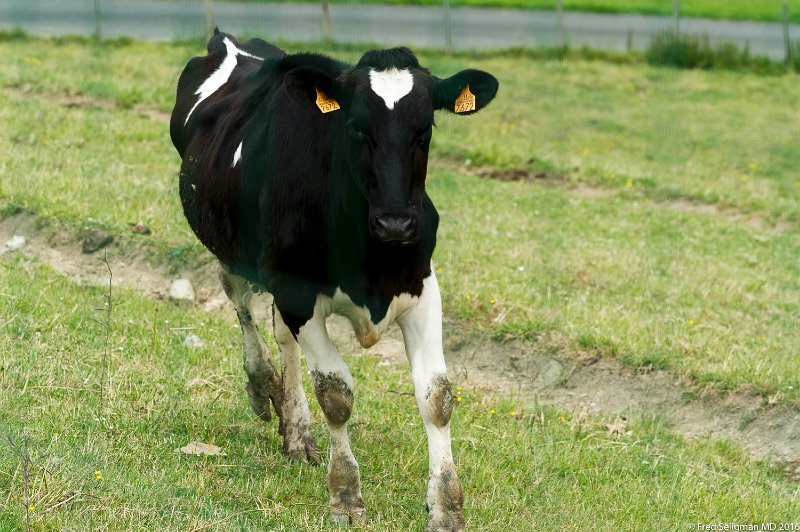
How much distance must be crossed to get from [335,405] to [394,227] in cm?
A: 117

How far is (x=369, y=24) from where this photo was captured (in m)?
25.1

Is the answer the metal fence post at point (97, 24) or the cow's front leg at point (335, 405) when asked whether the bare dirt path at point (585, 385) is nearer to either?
the cow's front leg at point (335, 405)

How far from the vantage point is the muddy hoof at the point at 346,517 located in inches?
223

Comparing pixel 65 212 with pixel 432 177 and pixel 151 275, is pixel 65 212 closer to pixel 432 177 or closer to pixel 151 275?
pixel 151 275

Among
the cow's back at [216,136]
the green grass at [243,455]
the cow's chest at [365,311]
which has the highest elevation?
the cow's back at [216,136]

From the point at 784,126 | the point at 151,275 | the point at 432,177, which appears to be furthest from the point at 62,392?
the point at 784,126

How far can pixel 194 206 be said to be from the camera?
283 inches

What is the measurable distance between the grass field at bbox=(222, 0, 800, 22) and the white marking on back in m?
21.6

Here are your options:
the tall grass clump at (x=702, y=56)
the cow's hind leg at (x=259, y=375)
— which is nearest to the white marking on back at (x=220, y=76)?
the cow's hind leg at (x=259, y=375)

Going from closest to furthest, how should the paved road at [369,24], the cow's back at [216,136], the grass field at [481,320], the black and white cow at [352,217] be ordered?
the black and white cow at [352,217] < the grass field at [481,320] < the cow's back at [216,136] < the paved road at [369,24]

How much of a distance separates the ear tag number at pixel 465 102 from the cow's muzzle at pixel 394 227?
30.9 inches

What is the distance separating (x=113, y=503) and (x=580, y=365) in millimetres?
4126

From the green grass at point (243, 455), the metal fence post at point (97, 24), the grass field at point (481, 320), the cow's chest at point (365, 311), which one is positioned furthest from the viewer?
the metal fence post at point (97, 24)

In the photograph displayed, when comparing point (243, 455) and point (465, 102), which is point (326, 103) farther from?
point (243, 455)
